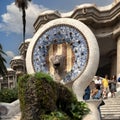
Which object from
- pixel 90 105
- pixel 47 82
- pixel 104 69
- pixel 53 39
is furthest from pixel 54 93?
pixel 104 69

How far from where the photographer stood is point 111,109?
16781 millimetres

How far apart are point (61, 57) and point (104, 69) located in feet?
83.9

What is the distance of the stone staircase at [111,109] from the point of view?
15.1 m

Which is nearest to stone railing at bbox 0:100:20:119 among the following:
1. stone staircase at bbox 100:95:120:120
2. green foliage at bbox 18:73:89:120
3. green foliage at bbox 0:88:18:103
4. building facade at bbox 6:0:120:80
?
stone staircase at bbox 100:95:120:120

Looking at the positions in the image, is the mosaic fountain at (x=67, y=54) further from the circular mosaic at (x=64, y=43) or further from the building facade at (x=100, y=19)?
the building facade at (x=100, y=19)

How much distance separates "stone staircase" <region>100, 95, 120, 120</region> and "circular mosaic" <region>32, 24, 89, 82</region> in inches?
109

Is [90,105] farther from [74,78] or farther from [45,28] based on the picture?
[45,28]

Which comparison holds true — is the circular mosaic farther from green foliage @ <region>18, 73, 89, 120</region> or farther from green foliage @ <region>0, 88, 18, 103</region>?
green foliage @ <region>0, 88, 18, 103</region>

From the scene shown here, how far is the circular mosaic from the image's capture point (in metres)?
12.7

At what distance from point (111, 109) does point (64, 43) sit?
4696mm

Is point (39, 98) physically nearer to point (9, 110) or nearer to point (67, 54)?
point (67, 54)

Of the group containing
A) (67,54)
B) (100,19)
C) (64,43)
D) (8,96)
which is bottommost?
(67,54)

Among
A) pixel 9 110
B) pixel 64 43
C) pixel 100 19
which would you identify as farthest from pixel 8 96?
pixel 100 19

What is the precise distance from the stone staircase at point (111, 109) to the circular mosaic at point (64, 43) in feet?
9.06
